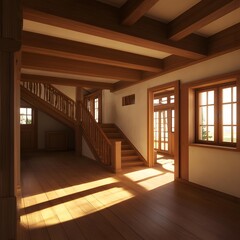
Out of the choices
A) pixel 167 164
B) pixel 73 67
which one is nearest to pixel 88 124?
pixel 73 67

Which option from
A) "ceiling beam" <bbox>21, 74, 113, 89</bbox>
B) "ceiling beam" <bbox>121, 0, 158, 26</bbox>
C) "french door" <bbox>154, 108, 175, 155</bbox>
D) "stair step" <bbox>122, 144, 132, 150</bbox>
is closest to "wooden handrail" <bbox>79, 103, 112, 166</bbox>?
"stair step" <bbox>122, 144, 132, 150</bbox>

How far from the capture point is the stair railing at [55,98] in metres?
8.54

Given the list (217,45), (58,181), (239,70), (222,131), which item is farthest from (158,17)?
(58,181)

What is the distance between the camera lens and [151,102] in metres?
6.06

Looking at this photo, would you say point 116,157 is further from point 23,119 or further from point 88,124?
point 23,119

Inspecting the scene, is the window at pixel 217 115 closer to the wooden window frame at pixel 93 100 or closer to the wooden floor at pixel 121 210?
the wooden floor at pixel 121 210

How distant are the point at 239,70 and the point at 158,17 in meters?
1.61

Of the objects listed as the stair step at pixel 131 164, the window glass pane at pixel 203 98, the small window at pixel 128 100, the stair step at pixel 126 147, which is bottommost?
the stair step at pixel 131 164

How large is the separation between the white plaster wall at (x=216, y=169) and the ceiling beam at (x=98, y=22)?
6.58 feet

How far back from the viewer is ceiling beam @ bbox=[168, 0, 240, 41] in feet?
8.04

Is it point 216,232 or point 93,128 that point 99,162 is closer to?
point 93,128

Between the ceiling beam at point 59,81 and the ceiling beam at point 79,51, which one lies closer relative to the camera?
the ceiling beam at point 79,51

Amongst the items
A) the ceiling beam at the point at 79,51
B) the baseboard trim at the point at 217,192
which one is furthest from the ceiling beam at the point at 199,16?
the baseboard trim at the point at 217,192

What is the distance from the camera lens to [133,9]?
2570 mm
